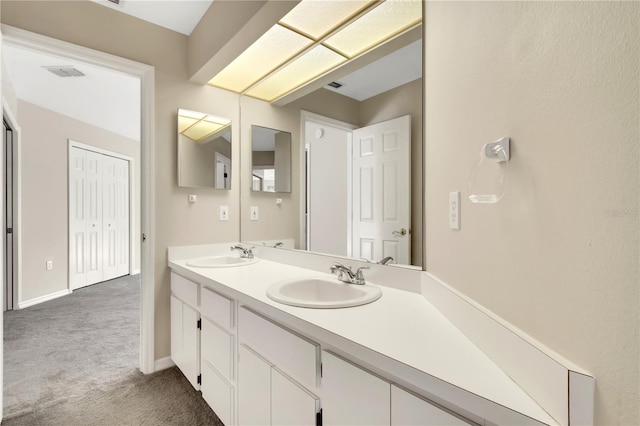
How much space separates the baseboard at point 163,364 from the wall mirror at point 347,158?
3.64 feet

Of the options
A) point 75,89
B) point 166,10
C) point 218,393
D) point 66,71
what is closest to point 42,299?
point 75,89

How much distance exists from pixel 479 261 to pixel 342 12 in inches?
52.9

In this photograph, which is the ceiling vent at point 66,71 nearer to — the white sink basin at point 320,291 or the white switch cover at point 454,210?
the white sink basin at point 320,291

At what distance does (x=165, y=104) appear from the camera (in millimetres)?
2193

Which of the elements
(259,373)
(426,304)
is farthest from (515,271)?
(259,373)

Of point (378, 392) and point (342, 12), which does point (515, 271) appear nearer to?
point (378, 392)

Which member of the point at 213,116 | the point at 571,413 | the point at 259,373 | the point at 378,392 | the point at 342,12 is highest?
the point at 342,12

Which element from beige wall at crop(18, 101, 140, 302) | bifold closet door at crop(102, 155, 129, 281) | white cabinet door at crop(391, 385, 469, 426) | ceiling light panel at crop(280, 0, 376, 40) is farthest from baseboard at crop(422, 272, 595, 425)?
bifold closet door at crop(102, 155, 129, 281)

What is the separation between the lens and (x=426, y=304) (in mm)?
1102

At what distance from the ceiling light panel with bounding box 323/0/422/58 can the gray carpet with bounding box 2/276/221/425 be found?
7.00ft

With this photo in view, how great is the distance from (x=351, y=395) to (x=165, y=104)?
223cm

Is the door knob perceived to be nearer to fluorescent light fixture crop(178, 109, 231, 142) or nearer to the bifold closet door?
fluorescent light fixture crop(178, 109, 231, 142)

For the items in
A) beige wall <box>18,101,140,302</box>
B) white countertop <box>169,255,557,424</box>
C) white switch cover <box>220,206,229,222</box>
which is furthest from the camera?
beige wall <box>18,101,140,302</box>

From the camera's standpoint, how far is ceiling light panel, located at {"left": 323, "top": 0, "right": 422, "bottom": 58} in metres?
1.30
